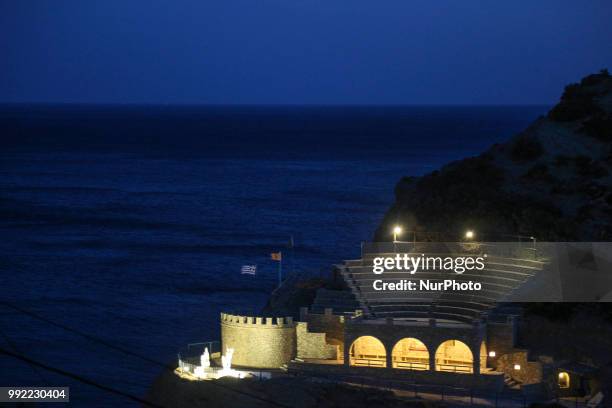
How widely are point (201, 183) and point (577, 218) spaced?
375ft

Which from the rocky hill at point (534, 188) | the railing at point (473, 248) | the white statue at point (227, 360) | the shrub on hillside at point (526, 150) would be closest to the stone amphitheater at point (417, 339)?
the white statue at point (227, 360)

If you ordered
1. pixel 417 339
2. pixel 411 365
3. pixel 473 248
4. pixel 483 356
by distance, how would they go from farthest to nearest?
pixel 473 248, pixel 483 356, pixel 411 365, pixel 417 339

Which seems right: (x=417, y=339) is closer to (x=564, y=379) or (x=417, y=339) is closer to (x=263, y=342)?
(x=564, y=379)

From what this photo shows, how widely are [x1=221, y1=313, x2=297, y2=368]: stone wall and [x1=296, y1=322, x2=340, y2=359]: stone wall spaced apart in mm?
589

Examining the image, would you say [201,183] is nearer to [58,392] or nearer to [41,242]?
[41,242]

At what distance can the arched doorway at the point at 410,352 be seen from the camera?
6519 cm

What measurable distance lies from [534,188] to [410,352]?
27.0 meters

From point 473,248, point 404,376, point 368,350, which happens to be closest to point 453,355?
point 404,376

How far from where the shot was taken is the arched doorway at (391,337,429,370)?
65.2 m

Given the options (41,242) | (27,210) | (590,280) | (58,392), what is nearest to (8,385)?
(58,392)

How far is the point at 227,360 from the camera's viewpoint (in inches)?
2601

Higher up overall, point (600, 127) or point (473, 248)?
point (600, 127)

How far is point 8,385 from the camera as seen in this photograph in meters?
75.4

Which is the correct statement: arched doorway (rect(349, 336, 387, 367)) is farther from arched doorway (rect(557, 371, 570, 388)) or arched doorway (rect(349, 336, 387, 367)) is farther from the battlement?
arched doorway (rect(557, 371, 570, 388))
